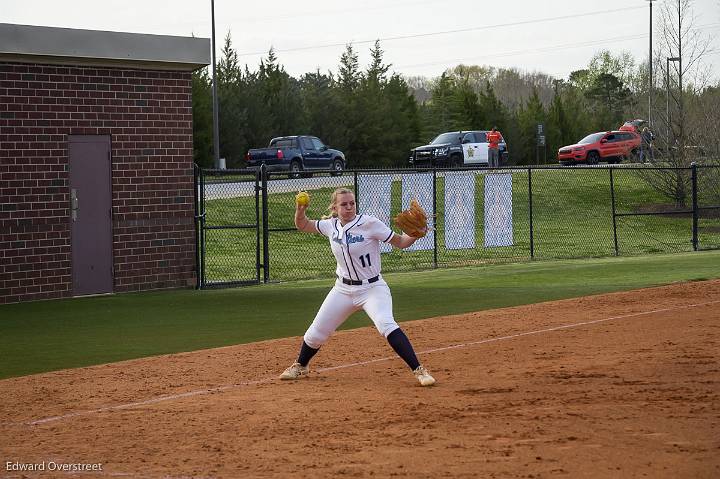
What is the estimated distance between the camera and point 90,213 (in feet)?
60.2

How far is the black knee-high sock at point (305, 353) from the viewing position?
10.2 meters

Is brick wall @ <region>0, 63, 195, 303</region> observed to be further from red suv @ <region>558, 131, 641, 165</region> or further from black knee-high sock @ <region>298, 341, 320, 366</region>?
red suv @ <region>558, 131, 641, 165</region>

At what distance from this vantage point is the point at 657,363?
10742 mm

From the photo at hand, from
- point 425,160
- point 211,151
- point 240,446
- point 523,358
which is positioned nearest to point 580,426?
point 240,446

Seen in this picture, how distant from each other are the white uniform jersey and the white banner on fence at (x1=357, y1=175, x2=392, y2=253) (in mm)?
12813

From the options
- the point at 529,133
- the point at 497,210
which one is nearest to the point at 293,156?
the point at 497,210

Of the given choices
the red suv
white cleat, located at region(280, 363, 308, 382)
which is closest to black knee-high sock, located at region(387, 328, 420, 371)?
white cleat, located at region(280, 363, 308, 382)

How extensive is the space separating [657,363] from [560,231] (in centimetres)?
2400

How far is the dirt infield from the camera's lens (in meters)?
7.05

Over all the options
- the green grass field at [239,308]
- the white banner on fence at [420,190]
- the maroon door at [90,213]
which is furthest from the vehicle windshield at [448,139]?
the maroon door at [90,213]

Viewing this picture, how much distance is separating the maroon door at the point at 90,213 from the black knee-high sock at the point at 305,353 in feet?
29.4

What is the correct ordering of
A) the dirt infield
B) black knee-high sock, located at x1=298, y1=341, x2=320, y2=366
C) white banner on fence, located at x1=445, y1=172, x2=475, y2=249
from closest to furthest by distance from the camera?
the dirt infield
black knee-high sock, located at x1=298, y1=341, x2=320, y2=366
white banner on fence, located at x1=445, y1=172, x2=475, y2=249

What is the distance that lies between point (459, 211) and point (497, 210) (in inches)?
39.4

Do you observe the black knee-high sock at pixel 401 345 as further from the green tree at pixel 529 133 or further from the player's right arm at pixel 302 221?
the green tree at pixel 529 133
